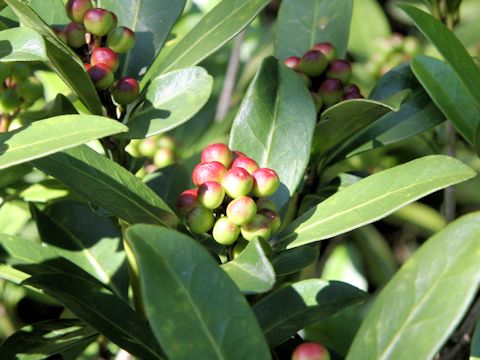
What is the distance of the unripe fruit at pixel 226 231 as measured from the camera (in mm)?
1010

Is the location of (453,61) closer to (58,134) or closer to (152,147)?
(58,134)

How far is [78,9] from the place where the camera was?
1.16m

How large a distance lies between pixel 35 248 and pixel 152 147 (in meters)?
0.72

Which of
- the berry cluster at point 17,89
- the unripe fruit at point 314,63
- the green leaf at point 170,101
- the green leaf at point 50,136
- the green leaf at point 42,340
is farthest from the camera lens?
the berry cluster at point 17,89

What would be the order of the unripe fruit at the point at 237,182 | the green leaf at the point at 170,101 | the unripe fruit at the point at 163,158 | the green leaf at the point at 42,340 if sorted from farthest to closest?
the unripe fruit at the point at 163,158 < the green leaf at the point at 42,340 < the green leaf at the point at 170,101 < the unripe fruit at the point at 237,182

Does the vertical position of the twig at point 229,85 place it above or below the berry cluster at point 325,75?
below

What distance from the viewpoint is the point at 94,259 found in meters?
1.38

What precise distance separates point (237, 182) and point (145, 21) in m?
0.42

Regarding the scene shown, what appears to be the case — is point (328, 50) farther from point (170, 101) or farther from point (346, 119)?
point (170, 101)

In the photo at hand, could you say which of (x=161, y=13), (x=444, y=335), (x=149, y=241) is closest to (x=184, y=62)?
(x=161, y=13)

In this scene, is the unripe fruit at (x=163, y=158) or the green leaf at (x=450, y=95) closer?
the green leaf at (x=450, y=95)

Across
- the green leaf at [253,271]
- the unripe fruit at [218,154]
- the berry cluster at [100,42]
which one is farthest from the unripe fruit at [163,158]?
the green leaf at [253,271]

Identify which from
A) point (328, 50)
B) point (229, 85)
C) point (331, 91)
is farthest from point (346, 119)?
point (229, 85)

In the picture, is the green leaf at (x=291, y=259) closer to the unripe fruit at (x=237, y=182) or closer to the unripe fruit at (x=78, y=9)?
the unripe fruit at (x=237, y=182)
